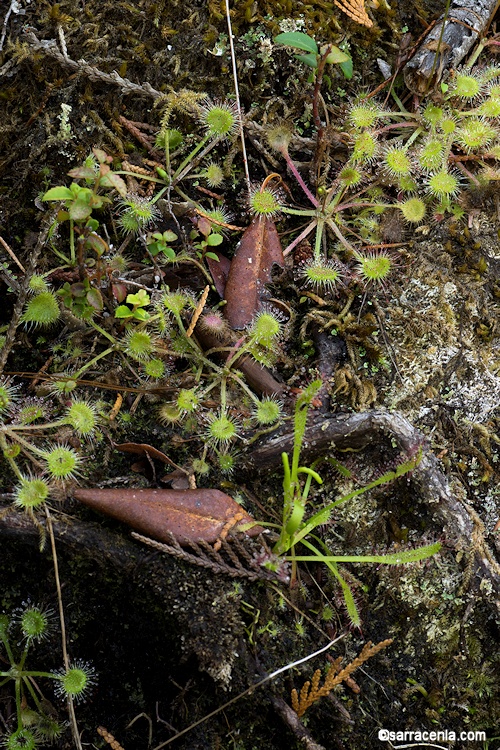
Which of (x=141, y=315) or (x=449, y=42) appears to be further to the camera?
(x=449, y=42)

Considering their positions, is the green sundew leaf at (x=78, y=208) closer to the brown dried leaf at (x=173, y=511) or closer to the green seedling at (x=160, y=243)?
the green seedling at (x=160, y=243)

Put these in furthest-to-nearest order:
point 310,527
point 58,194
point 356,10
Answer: point 356,10 < point 310,527 < point 58,194

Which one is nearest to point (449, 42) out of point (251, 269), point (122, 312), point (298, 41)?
point (298, 41)

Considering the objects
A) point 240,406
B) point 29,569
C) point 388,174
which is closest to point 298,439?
point 240,406

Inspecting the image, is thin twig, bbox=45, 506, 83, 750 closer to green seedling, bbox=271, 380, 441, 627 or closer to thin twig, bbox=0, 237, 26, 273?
green seedling, bbox=271, 380, 441, 627

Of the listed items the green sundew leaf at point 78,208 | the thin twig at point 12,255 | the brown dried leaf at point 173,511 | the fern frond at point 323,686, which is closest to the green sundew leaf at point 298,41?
the green sundew leaf at point 78,208

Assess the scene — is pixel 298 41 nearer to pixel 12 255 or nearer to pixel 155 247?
pixel 155 247
